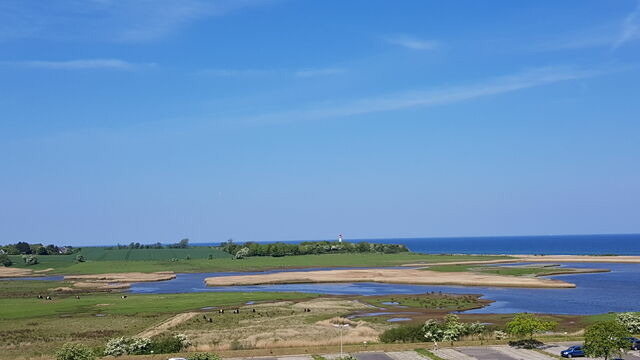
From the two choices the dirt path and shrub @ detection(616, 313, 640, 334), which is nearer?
shrub @ detection(616, 313, 640, 334)

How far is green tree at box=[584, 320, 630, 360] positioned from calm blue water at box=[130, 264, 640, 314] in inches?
1862

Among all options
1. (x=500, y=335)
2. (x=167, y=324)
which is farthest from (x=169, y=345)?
(x=500, y=335)

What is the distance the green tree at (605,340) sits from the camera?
5178cm

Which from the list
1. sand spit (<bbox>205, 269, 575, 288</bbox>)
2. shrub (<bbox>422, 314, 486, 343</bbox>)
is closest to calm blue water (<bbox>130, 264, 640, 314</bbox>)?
sand spit (<bbox>205, 269, 575, 288</bbox>)

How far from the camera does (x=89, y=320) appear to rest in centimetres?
9669

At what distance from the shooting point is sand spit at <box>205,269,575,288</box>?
474 ft

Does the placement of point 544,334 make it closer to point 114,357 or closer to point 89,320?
point 114,357

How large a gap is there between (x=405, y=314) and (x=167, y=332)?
36.6 metres

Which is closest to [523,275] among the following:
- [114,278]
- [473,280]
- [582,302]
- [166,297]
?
[473,280]

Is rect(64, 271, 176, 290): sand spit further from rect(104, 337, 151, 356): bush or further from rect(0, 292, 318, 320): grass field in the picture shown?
rect(104, 337, 151, 356): bush

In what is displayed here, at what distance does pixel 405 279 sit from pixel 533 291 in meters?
37.5

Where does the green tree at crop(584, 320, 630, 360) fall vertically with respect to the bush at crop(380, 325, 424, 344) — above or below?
above

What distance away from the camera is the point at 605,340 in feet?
170

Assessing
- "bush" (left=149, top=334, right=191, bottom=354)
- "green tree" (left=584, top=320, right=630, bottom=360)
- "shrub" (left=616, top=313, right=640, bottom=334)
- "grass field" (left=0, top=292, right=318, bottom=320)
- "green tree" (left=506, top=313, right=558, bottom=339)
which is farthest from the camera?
"grass field" (left=0, top=292, right=318, bottom=320)
